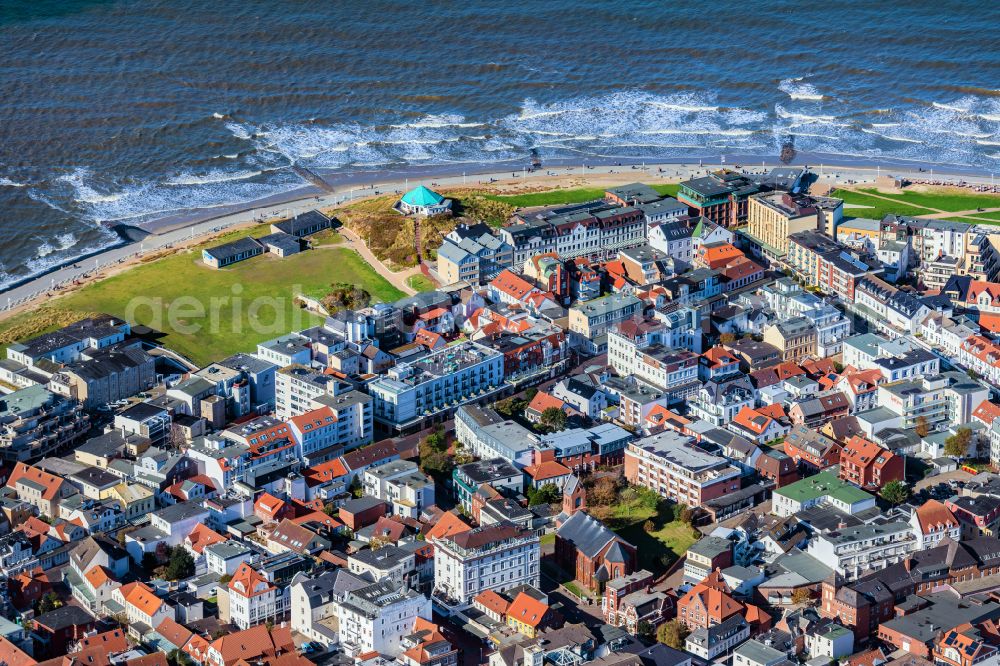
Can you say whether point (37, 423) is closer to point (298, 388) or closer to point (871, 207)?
point (298, 388)

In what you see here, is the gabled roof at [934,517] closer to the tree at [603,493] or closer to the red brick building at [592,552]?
the red brick building at [592,552]

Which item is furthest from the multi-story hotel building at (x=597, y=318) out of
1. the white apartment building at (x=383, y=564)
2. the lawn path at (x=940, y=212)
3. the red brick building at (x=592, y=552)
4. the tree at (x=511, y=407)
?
the lawn path at (x=940, y=212)

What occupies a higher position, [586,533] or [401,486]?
[401,486]

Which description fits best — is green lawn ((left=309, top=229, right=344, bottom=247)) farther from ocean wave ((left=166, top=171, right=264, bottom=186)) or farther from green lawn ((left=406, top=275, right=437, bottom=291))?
ocean wave ((left=166, top=171, right=264, bottom=186))

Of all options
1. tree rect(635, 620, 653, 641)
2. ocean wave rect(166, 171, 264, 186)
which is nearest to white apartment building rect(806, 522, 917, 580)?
tree rect(635, 620, 653, 641)

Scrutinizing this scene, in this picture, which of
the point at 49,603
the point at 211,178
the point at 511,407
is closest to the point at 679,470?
the point at 511,407

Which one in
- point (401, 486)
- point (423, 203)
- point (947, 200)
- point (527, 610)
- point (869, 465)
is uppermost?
point (423, 203)
